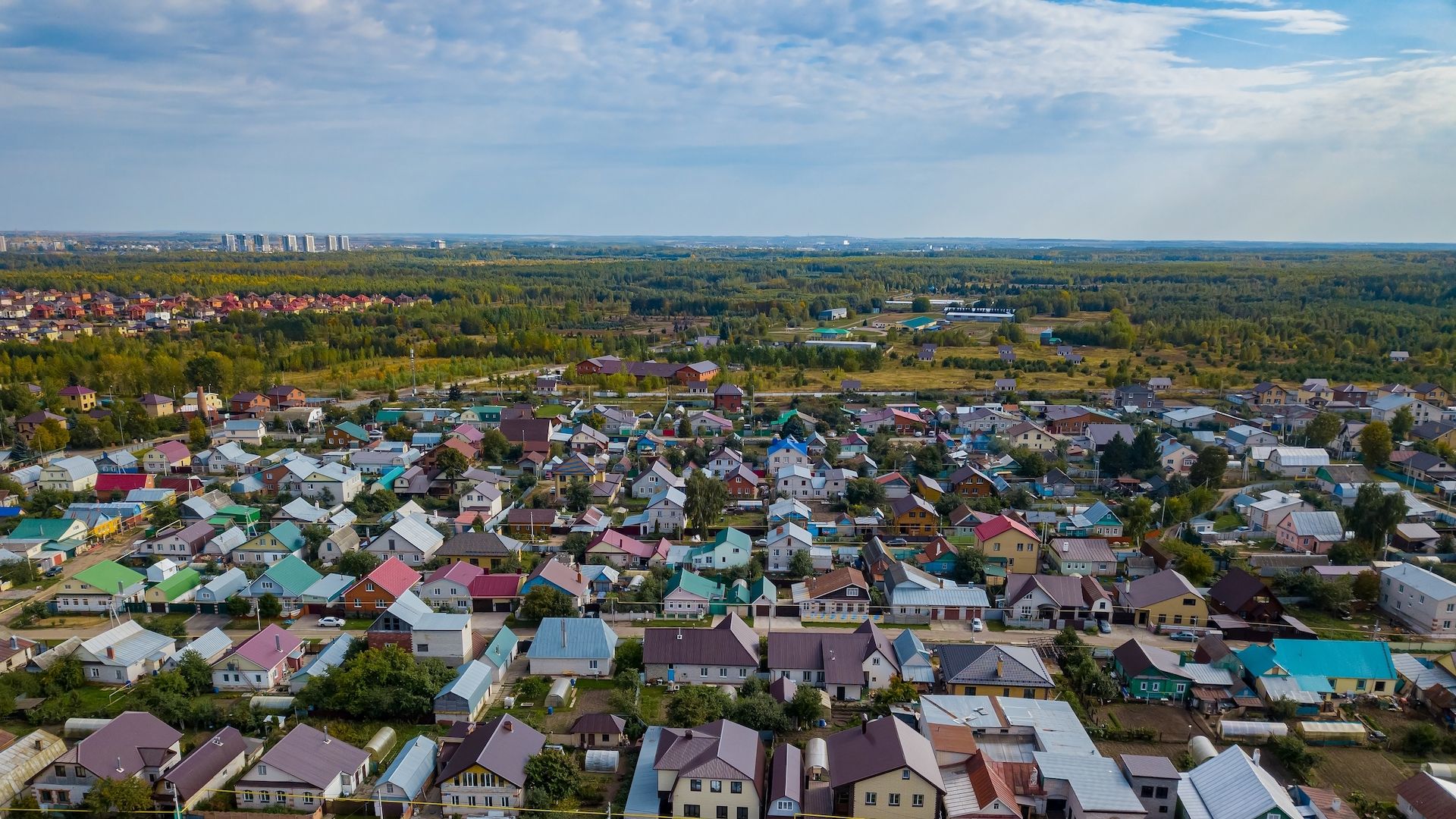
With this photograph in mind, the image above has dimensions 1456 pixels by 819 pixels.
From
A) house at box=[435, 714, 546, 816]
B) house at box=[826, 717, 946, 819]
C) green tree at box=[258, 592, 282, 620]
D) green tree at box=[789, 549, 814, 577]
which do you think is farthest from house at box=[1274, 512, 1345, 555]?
green tree at box=[258, 592, 282, 620]

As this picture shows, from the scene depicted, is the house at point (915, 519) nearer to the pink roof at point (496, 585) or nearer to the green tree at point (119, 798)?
the pink roof at point (496, 585)

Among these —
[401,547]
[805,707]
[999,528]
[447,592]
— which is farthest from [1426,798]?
[401,547]

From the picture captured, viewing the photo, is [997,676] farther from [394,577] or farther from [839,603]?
[394,577]

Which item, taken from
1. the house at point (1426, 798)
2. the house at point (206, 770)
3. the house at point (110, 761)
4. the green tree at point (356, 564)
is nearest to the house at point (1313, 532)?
the house at point (1426, 798)

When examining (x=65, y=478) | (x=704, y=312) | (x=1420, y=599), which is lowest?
(x=1420, y=599)

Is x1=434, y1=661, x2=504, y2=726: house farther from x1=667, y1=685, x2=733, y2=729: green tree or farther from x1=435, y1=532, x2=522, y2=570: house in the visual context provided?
x1=435, y1=532, x2=522, y2=570: house

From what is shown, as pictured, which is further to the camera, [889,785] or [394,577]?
[394,577]
